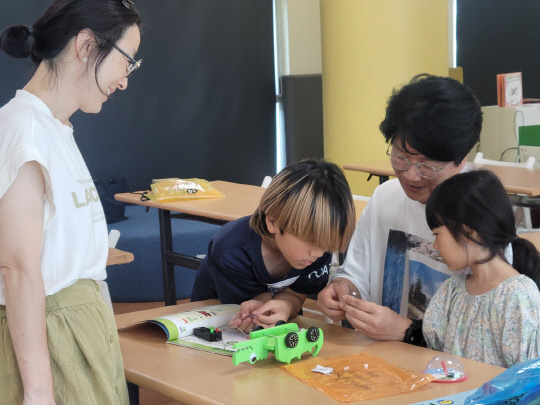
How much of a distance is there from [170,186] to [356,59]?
2.26 meters

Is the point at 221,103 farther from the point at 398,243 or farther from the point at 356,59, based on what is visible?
the point at 398,243

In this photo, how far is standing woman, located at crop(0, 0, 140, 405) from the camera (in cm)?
128

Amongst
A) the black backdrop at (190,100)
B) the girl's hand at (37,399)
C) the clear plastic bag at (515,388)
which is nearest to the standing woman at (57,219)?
the girl's hand at (37,399)

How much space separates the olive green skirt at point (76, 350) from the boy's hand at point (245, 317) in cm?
43

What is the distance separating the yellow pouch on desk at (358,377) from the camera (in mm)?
1442

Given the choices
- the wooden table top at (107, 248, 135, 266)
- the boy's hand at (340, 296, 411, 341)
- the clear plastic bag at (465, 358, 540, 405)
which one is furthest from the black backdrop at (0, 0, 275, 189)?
the clear plastic bag at (465, 358, 540, 405)

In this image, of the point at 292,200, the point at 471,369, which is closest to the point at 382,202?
the point at 292,200

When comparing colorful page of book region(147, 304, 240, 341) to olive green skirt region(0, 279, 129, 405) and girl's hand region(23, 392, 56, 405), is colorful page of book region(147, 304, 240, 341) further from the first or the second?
girl's hand region(23, 392, 56, 405)

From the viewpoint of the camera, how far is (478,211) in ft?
5.43

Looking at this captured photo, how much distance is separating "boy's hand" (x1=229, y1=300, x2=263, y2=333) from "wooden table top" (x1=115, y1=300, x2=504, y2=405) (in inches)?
6.8

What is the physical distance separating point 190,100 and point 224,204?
2.74m

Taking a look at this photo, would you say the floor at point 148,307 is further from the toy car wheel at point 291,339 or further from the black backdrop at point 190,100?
the toy car wheel at point 291,339

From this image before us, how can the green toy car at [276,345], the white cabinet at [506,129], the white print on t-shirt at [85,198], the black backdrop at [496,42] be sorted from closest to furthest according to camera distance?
the white print on t-shirt at [85,198]
the green toy car at [276,345]
the white cabinet at [506,129]
the black backdrop at [496,42]

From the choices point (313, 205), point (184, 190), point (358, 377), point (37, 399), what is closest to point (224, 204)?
point (184, 190)
